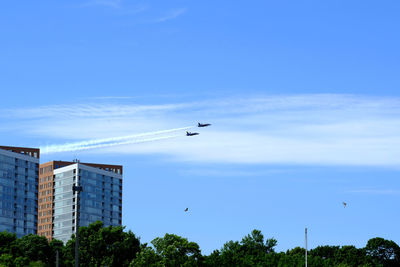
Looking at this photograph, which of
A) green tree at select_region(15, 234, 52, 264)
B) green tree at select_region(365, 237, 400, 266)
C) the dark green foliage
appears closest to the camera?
the dark green foliage

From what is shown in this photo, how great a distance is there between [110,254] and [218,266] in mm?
21187

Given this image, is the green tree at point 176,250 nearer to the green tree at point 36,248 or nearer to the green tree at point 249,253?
the green tree at point 249,253

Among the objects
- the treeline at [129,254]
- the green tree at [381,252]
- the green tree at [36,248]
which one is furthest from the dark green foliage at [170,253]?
the green tree at [381,252]

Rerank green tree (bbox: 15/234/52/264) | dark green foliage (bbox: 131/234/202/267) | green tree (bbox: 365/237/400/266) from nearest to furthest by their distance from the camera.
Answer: dark green foliage (bbox: 131/234/202/267)
green tree (bbox: 15/234/52/264)
green tree (bbox: 365/237/400/266)

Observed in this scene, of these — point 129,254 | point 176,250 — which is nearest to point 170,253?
point 176,250

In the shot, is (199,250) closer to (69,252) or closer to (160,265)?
(160,265)

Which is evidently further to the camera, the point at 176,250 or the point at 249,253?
the point at 249,253

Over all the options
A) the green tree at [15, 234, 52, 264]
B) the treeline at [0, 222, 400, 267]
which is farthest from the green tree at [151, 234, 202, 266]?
the green tree at [15, 234, 52, 264]

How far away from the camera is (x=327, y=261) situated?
15838 centimetres

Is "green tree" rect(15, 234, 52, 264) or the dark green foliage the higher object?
"green tree" rect(15, 234, 52, 264)

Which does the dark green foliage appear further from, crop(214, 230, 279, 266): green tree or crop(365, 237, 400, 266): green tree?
crop(365, 237, 400, 266): green tree

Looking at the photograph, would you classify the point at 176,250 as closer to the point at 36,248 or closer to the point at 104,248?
the point at 104,248

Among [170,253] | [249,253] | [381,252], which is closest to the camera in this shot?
[170,253]

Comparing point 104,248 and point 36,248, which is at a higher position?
point 36,248
